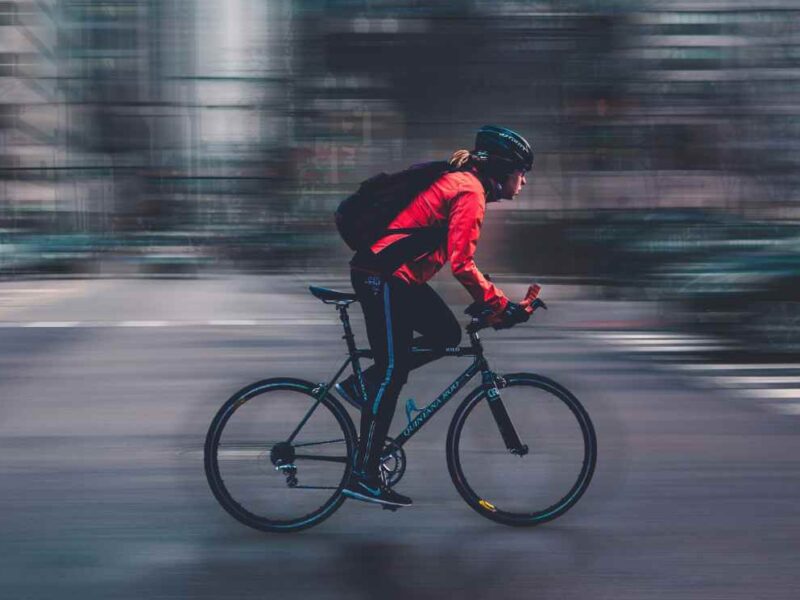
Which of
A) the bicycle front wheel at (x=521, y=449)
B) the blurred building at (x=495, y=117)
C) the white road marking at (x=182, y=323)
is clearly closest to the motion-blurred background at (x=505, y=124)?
the blurred building at (x=495, y=117)

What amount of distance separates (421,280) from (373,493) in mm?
936

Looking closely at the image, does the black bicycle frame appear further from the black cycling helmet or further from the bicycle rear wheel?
the black cycling helmet

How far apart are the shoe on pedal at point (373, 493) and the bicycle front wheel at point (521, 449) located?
282 mm

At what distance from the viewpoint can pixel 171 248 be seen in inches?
1272

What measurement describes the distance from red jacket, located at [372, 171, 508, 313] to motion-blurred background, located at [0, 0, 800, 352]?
564 inches

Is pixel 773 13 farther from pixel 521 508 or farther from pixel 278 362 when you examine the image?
pixel 521 508

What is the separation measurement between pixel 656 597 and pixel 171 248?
1117 inches

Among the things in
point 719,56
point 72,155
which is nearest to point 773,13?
point 719,56

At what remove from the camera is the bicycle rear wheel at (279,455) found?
5.62m

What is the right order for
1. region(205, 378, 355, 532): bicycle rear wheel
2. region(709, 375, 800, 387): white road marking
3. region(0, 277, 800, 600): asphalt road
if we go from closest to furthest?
1. region(0, 277, 800, 600): asphalt road
2. region(205, 378, 355, 532): bicycle rear wheel
3. region(709, 375, 800, 387): white road marking

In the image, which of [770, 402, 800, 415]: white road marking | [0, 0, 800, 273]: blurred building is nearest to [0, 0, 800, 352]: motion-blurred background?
[0, 0, 800, 273]: blurred building

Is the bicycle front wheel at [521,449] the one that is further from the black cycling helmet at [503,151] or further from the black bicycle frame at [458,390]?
the black cycling helmet at [503,151]

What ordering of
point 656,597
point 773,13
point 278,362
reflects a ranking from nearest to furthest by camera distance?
point 656,597
point 278,362
point 773,13

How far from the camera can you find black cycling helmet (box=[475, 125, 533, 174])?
5.49 m
